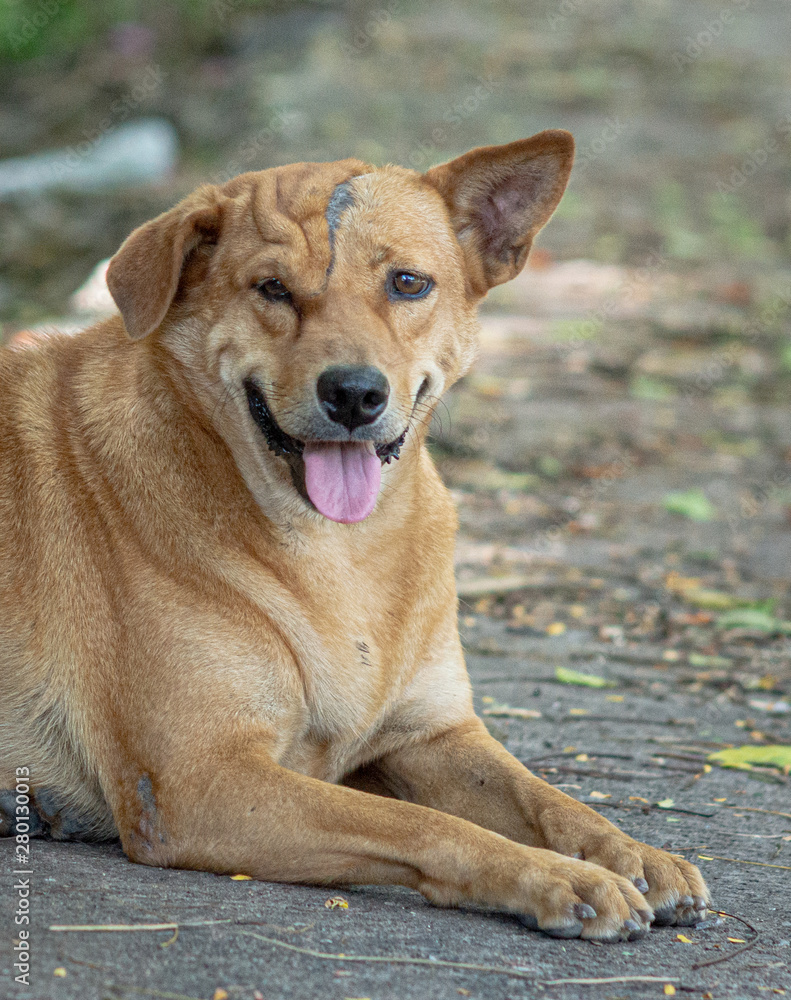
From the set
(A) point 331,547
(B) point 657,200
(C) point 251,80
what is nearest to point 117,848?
(A) point 331,547

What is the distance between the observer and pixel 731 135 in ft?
55.7

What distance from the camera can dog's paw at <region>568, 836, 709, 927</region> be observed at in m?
3.31

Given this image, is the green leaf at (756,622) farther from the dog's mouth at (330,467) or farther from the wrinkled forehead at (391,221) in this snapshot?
the dog's mouth at (330,467)

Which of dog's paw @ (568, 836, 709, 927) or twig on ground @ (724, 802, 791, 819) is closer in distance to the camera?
dog's paw @ (568, 836, 709, 927)

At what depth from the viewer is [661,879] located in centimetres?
333

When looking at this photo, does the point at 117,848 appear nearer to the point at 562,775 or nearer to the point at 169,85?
the point at 562,775

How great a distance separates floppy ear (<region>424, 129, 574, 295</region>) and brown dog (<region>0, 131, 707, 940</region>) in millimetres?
21

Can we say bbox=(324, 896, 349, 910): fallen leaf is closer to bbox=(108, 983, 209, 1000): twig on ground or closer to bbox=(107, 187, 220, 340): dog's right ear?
bbox=(108, 983, 209, 1000): twig on ground

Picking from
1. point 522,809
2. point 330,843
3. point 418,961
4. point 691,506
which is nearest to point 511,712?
point 522,809

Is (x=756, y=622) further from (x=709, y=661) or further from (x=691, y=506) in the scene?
(x=691, y=506)

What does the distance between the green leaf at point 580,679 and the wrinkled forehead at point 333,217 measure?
2.14 metres

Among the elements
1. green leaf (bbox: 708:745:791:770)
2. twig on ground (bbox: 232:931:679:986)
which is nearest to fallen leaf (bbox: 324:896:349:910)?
twig on ground (bbox: 232:931:679:986)

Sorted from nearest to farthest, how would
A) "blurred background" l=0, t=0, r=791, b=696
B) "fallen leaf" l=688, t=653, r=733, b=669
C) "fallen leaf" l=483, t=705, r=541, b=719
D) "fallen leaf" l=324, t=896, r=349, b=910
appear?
"fallen leaf" l=324, t=896, r=349, b=910 → "fallen leaf" l=483, t=705, r=541, b=719 → "fallen leaf" l=688, t=653, r=733, b=669 → "blurred background" l=0, t=0, r=791, b=696

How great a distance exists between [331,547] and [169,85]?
1516 cm
